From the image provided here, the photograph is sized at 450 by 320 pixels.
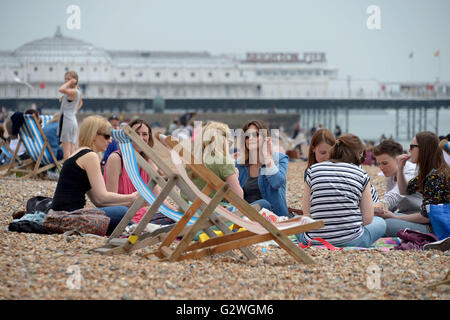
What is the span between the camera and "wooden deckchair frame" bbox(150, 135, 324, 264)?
3141 mm

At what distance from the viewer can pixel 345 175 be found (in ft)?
12.0

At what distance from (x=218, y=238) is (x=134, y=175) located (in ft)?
1.96

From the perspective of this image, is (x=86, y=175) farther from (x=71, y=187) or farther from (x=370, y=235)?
(x=370, y=235)

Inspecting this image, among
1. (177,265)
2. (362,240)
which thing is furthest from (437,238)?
(177,265)

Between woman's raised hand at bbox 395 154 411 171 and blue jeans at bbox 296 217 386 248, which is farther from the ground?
woman's raised hand at bbox 395 154 411 171

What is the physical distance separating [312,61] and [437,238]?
283 feet

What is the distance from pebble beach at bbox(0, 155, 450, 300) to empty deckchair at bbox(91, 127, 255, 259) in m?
0.08

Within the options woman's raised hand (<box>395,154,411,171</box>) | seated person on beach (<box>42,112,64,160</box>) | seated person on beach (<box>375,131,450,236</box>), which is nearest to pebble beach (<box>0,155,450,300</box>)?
seated person on beach (<box>375,131,450,236</box>)

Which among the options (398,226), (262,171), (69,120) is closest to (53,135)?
(69,120)

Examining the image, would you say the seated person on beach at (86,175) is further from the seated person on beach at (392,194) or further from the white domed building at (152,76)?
the white domed building at (152,76)

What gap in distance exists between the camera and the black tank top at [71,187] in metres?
3.92

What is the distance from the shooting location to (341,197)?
3.65 m

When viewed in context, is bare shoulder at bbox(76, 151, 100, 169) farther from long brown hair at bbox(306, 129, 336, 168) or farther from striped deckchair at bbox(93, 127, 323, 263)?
long brown hair at bbox(306, 129, 336, 168)

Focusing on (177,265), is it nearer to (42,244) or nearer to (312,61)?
(42,244)
